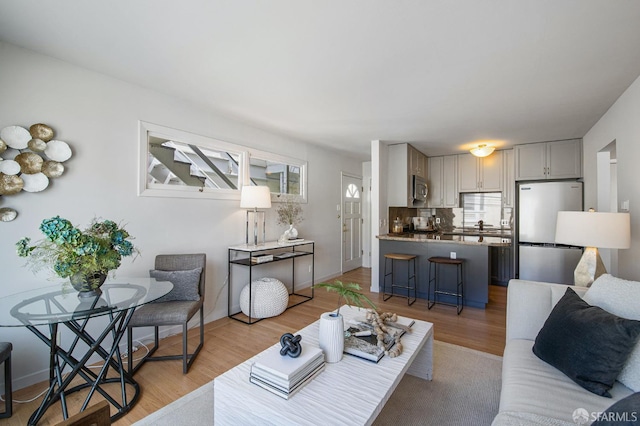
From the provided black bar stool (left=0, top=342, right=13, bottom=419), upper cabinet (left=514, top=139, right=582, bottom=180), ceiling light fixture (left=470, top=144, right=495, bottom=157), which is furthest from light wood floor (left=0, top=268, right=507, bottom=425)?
ceiling light fixture (left=470, top=144, right=495, bottom=157)

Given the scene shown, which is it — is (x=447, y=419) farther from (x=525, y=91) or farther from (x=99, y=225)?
(x=525, y=91)

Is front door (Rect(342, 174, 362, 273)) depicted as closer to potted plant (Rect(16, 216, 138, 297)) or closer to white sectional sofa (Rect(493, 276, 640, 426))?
white sectional sofa (Rect(493, 276, 640, 426))

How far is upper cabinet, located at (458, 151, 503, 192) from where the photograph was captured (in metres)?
5.16

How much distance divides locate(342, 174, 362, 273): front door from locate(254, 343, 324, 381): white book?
417 cm

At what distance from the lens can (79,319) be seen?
5.13ft

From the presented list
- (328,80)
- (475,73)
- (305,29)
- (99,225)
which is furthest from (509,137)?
(99,225)

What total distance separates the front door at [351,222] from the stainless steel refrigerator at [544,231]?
2.86m

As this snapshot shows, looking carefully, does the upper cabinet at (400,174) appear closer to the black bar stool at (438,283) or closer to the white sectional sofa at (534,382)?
the black bar stool at (438,283)

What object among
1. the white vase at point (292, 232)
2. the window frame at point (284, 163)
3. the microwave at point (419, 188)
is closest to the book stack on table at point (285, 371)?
the white vase at point (292, 232)

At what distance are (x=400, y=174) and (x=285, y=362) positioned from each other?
3.94 metres

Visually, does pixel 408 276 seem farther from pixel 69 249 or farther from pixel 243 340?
pixel 69 249

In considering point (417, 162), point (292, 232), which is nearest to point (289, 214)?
point (292, 232)

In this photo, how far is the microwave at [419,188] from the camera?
4.92 metres

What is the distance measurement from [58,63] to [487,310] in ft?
16.6
